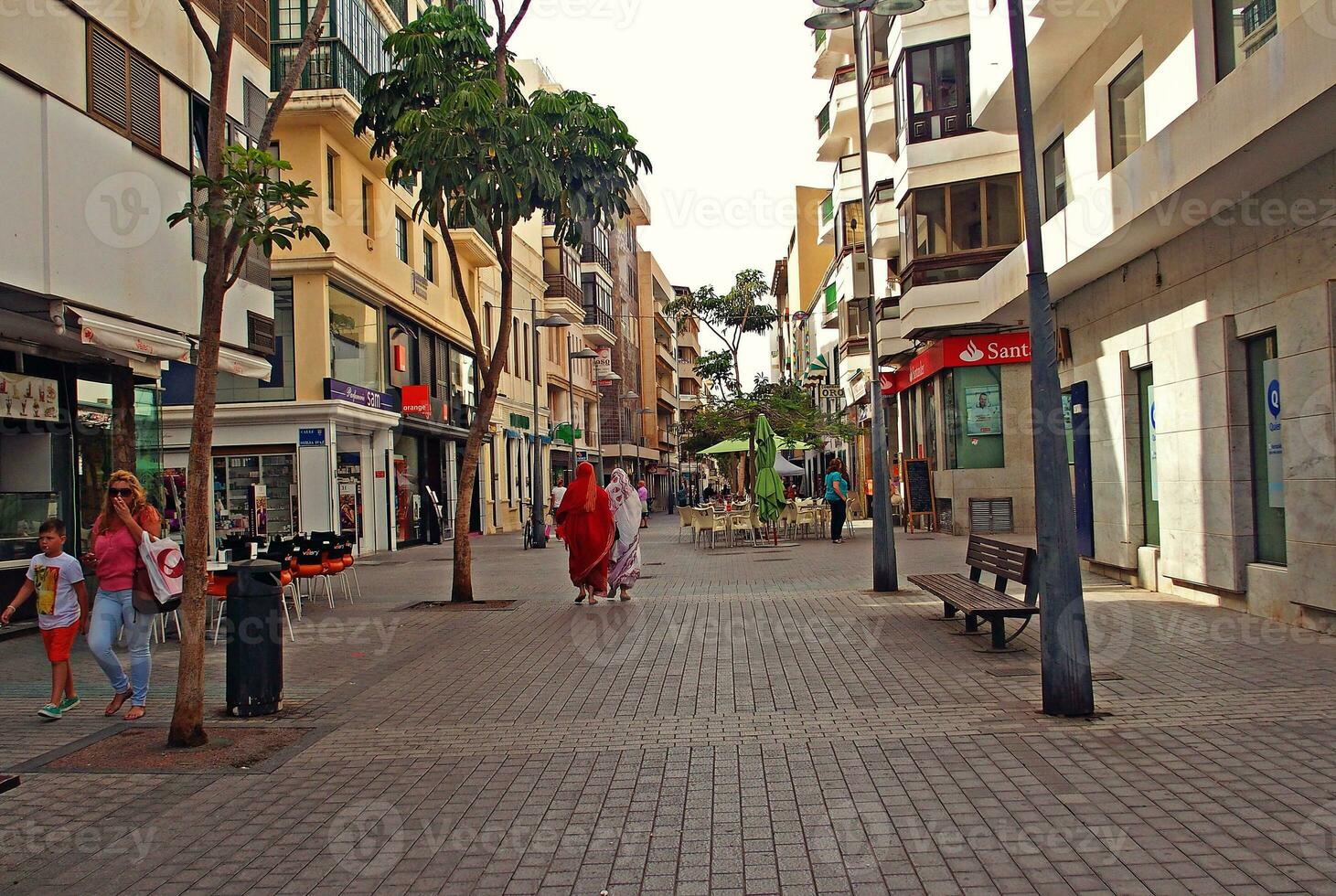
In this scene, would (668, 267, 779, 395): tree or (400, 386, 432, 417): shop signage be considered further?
(668, 267, 779, 395): tree

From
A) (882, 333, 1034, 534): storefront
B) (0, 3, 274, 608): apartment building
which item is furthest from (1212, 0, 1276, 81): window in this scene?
(882, 333, 1034, 534): storefront

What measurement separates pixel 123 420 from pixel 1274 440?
1324 centimetres

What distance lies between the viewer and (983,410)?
2825 centimetres

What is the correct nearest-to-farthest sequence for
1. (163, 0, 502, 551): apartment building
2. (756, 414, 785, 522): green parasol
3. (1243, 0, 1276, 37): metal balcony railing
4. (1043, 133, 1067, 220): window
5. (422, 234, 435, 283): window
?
(1243, 0, 1276, 37): metal balcony railing < (1043, 133, 1067, 220): window < (163, 0, 502, 551): apartment building < (756, 414, 785, 522): green parasol < (422, 234, 435, 283): window

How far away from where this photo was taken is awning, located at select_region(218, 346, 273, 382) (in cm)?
1513

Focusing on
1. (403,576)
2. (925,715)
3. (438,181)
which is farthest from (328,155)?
(925,715)

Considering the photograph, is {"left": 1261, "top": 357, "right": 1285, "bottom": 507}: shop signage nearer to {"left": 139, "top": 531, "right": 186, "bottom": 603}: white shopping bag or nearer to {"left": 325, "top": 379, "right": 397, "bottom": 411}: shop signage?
{"left": 139, "top": 531, "right": 186, "bottom": 603}: white shopping bag

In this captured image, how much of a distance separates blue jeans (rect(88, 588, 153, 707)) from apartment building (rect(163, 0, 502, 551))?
17.1 meters

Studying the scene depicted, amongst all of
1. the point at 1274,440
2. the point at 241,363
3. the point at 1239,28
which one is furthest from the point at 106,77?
the point at 1274,440

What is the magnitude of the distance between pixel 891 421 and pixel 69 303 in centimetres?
3284

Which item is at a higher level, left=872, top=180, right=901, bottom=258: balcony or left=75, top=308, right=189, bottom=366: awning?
left=872, top=180, right=901, bottom=258: balcony

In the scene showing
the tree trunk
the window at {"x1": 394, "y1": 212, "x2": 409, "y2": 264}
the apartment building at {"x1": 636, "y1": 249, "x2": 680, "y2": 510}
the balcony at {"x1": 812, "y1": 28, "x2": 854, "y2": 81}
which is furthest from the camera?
the apartment building at {"x1": 636, "y1": 249, "x2": 680, "y2": 510}

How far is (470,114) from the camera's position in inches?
548

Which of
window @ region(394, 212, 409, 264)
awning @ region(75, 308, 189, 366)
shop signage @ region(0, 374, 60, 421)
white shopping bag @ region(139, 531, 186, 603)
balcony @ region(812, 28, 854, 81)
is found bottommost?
white shopping bag @ region(139, 531, 186, 603)
